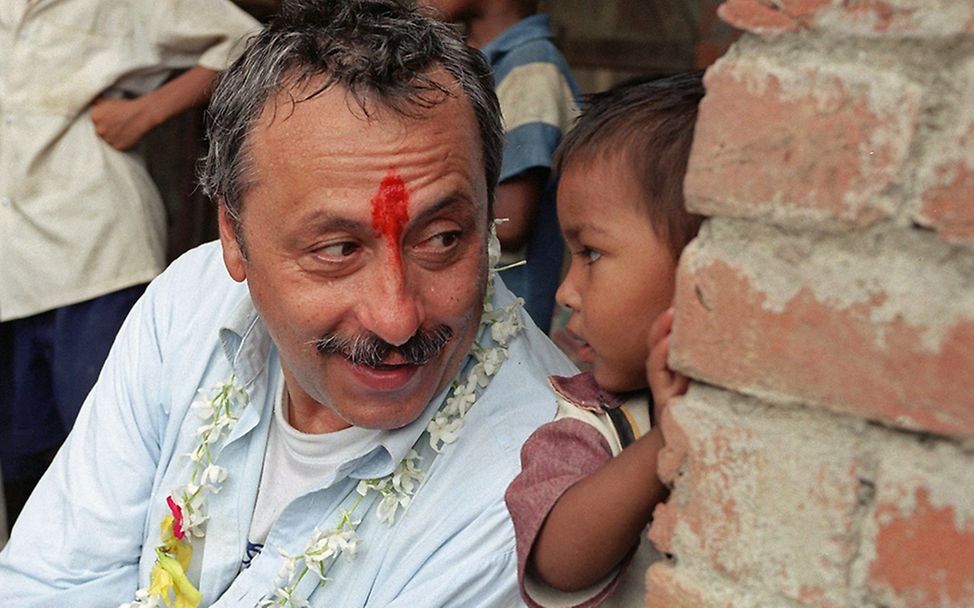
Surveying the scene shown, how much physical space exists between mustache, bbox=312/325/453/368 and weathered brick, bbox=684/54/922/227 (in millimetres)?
896

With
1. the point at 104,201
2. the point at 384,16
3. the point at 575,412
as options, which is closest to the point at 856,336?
the point at 575,412

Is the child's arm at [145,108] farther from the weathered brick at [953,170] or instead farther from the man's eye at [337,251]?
the weathered brick at [953,170]

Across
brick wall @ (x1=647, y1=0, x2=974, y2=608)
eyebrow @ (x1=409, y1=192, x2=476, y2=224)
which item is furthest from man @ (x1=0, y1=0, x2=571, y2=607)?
brick wall @ (x1=647, y1=0, x2=974, y2=608)

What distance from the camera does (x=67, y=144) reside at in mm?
3500

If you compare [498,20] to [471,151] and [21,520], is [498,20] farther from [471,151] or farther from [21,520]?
[21,520]

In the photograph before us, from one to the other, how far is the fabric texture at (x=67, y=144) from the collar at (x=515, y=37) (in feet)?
2.53

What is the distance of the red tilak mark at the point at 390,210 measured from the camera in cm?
184

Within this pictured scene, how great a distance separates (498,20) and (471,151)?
161cm

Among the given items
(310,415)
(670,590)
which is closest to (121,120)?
(310,415)

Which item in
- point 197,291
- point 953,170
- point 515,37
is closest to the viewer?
point 953,170

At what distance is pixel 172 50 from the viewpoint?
11.7 ft

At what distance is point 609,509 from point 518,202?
6.83 feet

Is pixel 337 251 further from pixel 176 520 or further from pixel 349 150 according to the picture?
pixel 176 520

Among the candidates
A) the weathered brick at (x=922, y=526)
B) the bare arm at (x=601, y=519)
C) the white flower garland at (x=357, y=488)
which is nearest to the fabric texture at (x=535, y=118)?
the white flower garland at (x=357, y=488)
